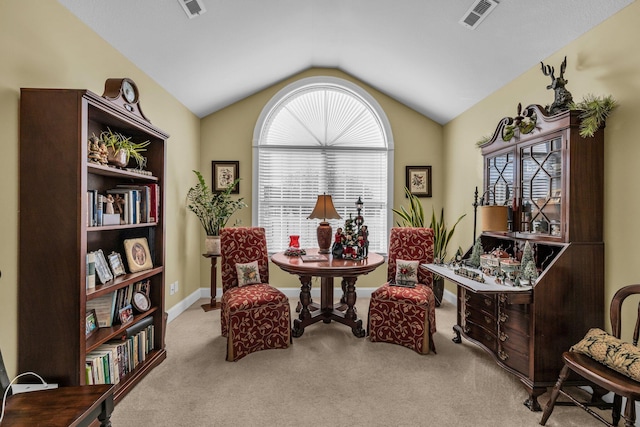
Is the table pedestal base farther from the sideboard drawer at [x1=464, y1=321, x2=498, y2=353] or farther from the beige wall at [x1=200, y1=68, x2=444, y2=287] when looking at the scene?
the beige wall at [x1=200, y1=68, x2=444, y2=287]

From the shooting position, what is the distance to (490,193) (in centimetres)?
292

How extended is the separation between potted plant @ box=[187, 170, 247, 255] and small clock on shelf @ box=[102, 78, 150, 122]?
1661 millimetres

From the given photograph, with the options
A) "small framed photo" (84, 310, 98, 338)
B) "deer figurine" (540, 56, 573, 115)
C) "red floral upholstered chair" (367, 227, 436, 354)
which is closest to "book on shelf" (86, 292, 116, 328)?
"small framed photo" (84, 310, 98, 338)

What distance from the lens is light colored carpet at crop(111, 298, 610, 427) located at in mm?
1888

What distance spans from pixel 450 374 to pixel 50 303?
2.59m

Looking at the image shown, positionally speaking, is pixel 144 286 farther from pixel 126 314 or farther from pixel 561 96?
pixel 561 96

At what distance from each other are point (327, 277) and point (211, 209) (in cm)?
176

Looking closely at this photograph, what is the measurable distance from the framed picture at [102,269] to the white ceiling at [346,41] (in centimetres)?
157

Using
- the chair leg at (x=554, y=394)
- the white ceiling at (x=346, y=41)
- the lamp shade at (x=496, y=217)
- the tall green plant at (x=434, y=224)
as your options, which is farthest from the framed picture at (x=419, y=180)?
the chair leg at (x=554, y=394)

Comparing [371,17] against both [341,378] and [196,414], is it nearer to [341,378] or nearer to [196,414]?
[341,378]

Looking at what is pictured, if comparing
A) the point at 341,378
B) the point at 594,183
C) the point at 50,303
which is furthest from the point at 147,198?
the point at 594,183

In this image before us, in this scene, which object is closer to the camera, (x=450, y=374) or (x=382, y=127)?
(x=450, y=374)

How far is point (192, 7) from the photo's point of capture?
239cm

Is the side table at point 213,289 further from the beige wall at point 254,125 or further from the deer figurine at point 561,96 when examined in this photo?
the deer figurine at point 561,96
